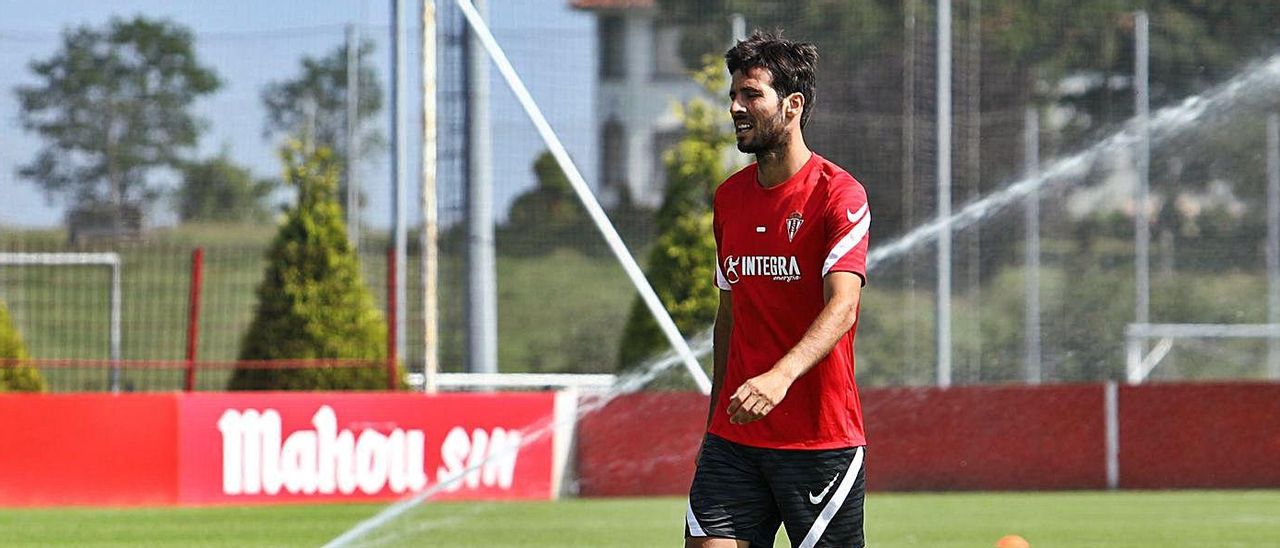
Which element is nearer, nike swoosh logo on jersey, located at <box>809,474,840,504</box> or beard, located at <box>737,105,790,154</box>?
beard, located at <box>737,105,790,154</box>

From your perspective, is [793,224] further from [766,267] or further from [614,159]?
[614,159]

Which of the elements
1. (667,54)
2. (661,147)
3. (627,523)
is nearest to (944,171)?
(661,147)

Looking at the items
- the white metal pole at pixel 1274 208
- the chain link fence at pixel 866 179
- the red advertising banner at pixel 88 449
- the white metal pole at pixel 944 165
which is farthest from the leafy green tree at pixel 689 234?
the white metal pole at pixel 1274 208

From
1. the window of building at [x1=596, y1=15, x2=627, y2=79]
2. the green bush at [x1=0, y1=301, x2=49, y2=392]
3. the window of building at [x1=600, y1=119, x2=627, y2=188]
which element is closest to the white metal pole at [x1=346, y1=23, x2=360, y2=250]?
the green bush at [x1=0, y1=301, x2=49, y2=392]

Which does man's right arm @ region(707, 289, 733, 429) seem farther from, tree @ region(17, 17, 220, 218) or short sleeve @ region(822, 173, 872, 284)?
tree @ region(17, 17, 220, 218)

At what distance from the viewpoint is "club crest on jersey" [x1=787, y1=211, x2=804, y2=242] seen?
535 centimetres

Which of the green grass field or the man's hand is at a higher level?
the man's hand

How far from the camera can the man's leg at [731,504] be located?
549 cm

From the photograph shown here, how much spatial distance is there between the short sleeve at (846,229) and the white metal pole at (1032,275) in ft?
64.3

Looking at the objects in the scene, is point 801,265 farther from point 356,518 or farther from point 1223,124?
point 1223,124

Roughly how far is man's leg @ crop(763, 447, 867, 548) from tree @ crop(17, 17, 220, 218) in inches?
821

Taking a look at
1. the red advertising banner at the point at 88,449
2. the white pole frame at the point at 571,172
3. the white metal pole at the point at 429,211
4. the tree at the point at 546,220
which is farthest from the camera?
the tree at the point at 546,220

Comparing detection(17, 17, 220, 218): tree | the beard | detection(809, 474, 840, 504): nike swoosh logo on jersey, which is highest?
detection(17, 17, 220, 218): tree

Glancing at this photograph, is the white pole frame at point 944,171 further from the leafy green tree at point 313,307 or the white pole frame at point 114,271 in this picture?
the white pole frame at point 114,271
